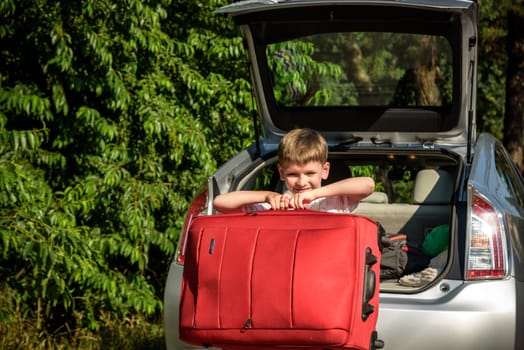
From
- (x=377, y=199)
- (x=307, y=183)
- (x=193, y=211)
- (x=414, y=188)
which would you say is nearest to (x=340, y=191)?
(x=307, y=183)

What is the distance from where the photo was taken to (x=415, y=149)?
5273mm

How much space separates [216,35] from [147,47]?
36.3 inches

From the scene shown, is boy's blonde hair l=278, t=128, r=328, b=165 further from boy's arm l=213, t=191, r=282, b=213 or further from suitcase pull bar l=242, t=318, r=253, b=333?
suitcase pull bar l=242, t=318, r=253, b=333

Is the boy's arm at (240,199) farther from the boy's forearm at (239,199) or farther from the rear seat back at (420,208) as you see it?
the rear seat back at (420,208)

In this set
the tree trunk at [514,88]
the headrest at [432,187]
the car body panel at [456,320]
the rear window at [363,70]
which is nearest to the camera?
the car body panel at [456,320]

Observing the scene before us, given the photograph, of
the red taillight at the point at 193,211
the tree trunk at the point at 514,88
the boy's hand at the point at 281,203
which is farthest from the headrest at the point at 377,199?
the tree trunk at the point at 514,88

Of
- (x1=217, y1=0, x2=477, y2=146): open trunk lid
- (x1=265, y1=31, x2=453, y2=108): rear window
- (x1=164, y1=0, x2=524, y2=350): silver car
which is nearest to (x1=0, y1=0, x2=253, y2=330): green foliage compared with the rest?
(x1=265, y1=31, x2=453, y2=108): rear window

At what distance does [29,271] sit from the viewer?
7.60 meters

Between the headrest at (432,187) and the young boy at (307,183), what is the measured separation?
59.6 inches

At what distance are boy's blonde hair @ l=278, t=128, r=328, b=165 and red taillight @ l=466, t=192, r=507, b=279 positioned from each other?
2.71 ft

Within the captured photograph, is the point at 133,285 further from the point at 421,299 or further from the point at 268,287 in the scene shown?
the point at 268,287

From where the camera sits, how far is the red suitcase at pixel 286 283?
11.1 ft

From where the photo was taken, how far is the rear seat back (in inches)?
219

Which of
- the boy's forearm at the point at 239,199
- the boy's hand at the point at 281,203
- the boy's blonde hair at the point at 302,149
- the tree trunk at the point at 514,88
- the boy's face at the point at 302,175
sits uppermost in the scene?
the boy's blonde hair at the point at 302,149
